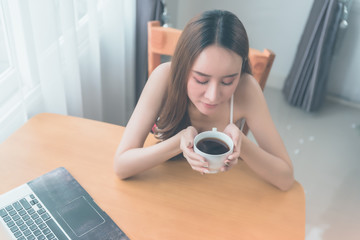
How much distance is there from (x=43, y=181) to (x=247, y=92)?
0.69m

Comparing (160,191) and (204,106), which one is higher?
(204,106)

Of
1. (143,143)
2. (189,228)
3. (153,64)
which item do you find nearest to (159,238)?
(189,228)

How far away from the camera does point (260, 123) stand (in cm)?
109

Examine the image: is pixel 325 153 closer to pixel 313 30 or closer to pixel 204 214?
pixel 313 30

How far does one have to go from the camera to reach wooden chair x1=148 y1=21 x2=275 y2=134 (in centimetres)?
115

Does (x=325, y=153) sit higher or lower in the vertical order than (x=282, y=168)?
lower

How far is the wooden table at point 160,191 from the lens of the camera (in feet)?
2.92

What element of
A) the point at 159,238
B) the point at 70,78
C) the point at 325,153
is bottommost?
the point at 325,153

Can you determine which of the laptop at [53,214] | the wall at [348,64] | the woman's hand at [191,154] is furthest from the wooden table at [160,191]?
the wall at [348,64]

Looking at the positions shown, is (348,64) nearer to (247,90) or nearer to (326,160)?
(326,160)

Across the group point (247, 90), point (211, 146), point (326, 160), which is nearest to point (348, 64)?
point (326, 160)

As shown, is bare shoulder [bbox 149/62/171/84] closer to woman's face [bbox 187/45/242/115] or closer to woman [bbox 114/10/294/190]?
woman [bbox 114/10/294/190]

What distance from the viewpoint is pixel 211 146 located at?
33.4 inches

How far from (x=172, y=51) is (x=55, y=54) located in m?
0.42
